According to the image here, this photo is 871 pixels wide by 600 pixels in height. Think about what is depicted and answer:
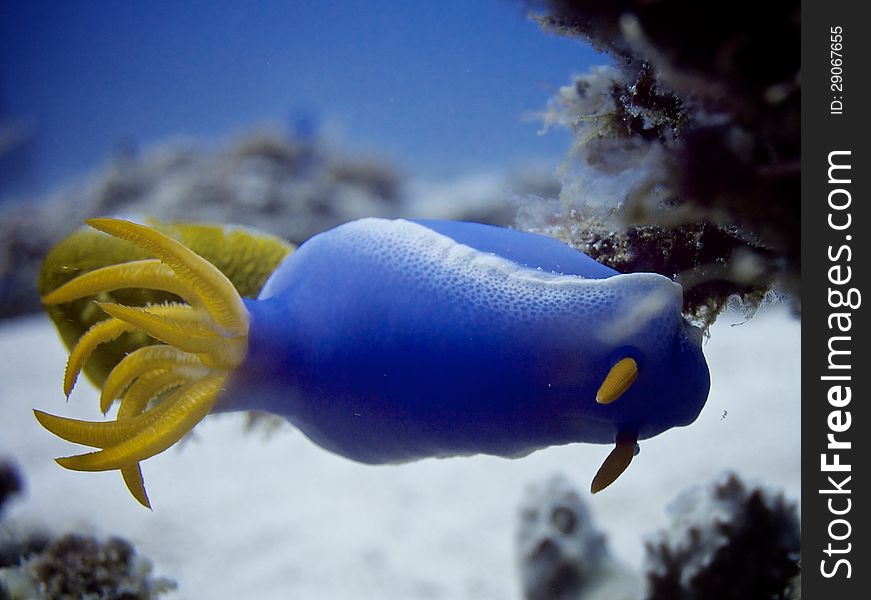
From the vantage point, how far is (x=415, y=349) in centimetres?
113

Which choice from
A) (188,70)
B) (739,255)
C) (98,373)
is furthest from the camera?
(188,70)

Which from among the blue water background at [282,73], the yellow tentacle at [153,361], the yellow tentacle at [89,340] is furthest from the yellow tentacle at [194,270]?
the blue water background at [282,73]

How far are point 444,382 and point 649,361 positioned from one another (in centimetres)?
37

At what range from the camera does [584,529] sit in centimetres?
198

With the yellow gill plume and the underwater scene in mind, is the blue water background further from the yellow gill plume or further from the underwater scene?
the yellow gill plume

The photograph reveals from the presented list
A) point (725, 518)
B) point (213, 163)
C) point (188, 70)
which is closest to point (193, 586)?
point (725, 518)

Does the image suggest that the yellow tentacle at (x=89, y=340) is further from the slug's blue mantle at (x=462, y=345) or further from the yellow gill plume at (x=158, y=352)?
the slug's blue mantle at (x=462, y=345)

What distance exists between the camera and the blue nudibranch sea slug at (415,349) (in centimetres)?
106

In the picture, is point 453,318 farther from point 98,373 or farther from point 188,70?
point 188,70

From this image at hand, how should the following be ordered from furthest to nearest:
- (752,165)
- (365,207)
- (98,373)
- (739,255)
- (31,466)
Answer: (365,207) → (31,466) → (98,373) → (739,255) → (752,165)

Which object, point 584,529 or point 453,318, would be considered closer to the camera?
point 453,318

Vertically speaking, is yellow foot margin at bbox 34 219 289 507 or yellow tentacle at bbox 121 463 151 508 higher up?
yellow foot margin at bbox 34 219 289 507

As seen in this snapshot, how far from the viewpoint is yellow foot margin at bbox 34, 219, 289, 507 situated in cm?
113

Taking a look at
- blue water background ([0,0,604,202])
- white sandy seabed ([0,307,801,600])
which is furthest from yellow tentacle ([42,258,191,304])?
white sandy seabed ([0,307,801,600])
